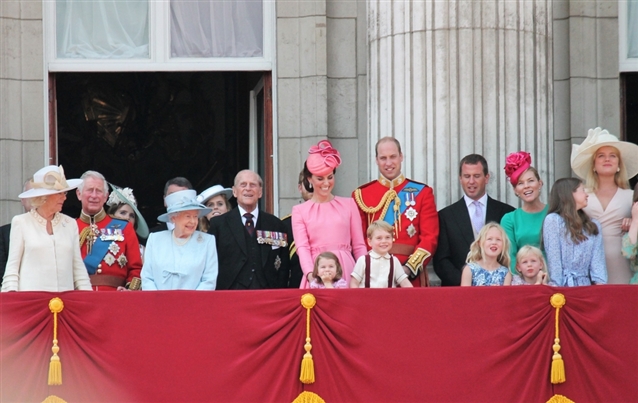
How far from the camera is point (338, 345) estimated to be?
28.4ft

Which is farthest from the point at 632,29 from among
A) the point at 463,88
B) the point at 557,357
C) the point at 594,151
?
the point at 557,357

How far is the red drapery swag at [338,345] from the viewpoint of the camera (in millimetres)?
8625

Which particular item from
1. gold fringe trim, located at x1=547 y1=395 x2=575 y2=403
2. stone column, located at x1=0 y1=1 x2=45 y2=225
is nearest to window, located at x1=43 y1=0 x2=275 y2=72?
stone column, located at x1=0 y1=1 x2=45 y2=225

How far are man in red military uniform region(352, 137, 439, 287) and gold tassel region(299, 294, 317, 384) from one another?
4.24 feet

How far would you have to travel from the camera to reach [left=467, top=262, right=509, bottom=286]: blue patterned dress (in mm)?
9203

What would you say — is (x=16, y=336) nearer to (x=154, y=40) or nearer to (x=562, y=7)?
(x=154, y=40)

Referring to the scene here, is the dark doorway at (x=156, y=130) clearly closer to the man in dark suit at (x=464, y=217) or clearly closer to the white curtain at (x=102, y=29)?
the white curtain at (x=102, y=29)

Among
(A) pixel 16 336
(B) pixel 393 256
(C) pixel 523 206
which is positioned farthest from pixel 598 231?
(A) pixel 16 336

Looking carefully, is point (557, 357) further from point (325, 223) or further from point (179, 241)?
point (179, 241)

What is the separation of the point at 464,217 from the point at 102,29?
3.92 meters

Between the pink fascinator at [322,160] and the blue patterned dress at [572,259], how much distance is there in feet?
5.43

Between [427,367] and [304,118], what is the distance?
3.54 meters

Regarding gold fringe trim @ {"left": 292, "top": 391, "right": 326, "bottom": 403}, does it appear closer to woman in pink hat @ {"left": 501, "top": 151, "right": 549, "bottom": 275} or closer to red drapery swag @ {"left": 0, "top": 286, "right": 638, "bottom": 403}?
red drapery swag @ {"left": 0, "top": 286, "right": 638, "bottom": 403}

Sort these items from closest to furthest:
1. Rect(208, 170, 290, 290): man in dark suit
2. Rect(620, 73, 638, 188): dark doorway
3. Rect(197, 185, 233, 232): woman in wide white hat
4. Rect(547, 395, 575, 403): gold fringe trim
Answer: Rect(547, 395, 575, 403): gold fringe trim, Rect(208, 170, 290, 290): man in dark suit, Rect(197, 185, 233, 232): woman in wide white hat, Rect(620, 73, 638, 188): dark doorway
